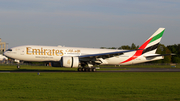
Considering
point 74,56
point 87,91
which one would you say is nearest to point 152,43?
point 74,56

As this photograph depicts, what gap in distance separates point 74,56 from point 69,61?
10.2ft

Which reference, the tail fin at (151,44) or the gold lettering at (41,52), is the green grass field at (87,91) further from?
the tail fin at (151,44)

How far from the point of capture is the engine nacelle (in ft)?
113

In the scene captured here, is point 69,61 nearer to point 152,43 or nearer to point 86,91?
point 152,43

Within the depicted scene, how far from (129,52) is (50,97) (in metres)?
30.8

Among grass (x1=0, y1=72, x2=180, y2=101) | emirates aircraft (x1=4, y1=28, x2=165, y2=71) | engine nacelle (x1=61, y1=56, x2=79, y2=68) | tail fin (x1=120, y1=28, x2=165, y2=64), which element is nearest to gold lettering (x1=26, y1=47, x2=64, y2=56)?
emirates aircraft (x1=4, y1=28, x2=165, y2=71)

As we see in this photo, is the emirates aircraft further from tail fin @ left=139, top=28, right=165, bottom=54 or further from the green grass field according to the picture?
the green grass field

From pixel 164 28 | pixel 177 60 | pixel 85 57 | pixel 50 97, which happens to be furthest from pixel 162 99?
pixel 177 60

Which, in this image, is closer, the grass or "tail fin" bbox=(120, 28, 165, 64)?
the grass

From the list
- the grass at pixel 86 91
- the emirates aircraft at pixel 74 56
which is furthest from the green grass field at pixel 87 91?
the emirates aircraft at pixel 74 56

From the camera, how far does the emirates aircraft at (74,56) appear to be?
116 ft

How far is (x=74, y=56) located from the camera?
123 ft

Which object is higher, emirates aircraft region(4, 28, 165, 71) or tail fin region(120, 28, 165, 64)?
tail fin region(120, 28, 165, 64)

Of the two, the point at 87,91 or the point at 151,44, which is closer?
the point at 87,91
